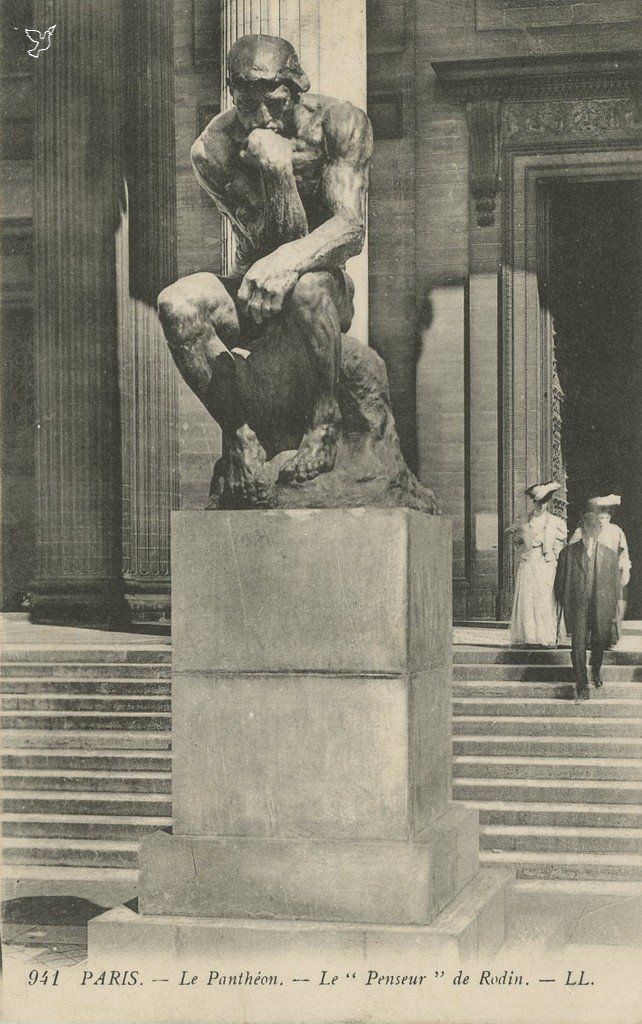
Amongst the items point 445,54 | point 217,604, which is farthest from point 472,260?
point 217,604

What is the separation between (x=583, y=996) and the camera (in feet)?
18.6

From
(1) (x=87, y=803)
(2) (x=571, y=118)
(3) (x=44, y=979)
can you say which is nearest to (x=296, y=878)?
(3) (x=44, y=979)

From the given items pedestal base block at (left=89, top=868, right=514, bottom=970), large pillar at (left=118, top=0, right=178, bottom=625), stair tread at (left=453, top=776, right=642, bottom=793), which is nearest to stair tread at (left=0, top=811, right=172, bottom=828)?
stair tread at (left=453, top=776, right=642, bottom=793)

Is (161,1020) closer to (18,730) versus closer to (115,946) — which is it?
(115,946)

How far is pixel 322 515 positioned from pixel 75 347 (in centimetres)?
1165

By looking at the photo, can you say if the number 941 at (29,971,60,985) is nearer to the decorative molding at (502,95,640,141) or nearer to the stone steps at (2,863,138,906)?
the stone steps at (2,863,138,906)

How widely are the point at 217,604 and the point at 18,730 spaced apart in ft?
21.1

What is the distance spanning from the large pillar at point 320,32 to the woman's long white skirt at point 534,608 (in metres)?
3.25

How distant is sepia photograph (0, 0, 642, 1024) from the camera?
5855 mm

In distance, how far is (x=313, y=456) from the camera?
241 inches

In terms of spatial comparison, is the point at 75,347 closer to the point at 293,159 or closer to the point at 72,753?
the point at 72,753

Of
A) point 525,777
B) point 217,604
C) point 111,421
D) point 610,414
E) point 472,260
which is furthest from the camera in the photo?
point 610,414

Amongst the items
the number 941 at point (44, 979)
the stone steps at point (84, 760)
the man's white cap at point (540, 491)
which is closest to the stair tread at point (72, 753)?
the stone steps at point (84, 760)

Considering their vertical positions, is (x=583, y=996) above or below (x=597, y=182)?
below
